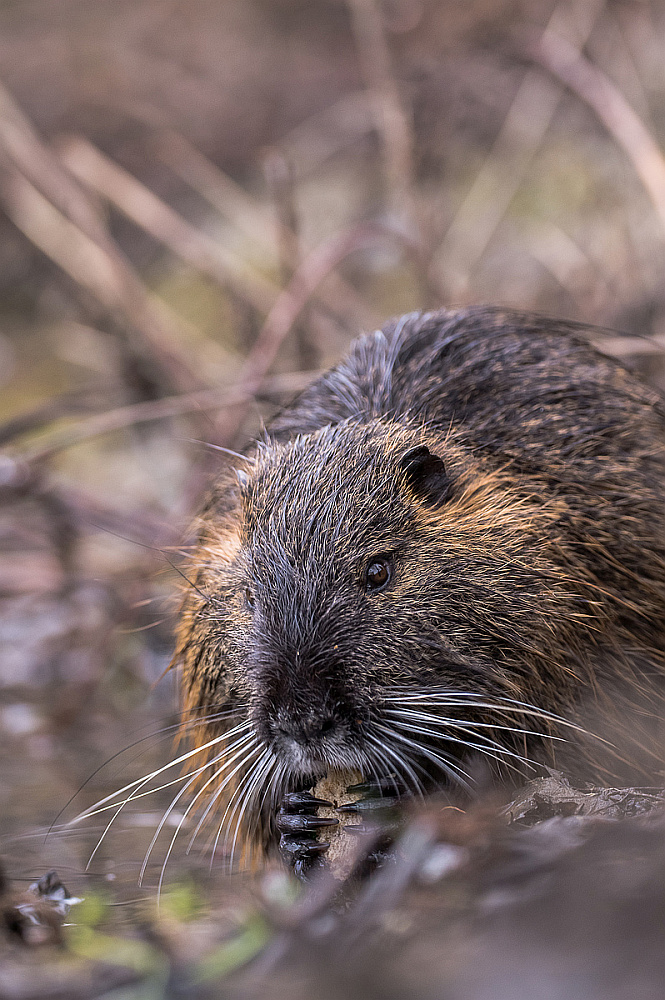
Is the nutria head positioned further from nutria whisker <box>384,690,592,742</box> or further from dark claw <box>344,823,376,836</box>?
dark claw <box>344,823,376,836</box>

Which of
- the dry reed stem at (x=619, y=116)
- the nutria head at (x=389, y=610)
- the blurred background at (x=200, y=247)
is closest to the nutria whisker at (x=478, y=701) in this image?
the nutria head at (x=389, y=610)

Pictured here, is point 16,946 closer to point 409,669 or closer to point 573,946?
point 409,669

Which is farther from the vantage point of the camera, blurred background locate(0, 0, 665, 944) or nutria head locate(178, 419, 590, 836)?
blurred background locate(0, 0, 665, 944)

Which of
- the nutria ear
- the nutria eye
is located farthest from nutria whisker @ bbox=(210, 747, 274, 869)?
the nutria ear

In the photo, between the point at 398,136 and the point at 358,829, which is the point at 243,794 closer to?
the point at 358,829

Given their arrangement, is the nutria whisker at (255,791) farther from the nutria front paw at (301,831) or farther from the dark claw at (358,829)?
the dark claw at (358,829)

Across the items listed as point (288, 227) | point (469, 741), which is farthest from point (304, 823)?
point (288, 227)
